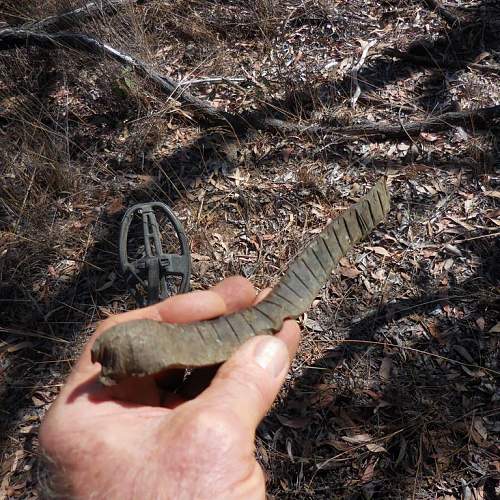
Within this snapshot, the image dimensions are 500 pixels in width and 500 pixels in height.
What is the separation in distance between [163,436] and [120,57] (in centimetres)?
303

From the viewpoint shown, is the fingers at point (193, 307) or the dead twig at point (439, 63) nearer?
the fingers at point (193, 307)

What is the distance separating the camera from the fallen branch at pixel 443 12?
3711 mm

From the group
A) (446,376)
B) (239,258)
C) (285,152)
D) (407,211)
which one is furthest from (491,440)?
(285,152)

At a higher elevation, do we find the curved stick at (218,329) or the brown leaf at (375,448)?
the curved stick at (218,329)

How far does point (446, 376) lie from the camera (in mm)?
2383

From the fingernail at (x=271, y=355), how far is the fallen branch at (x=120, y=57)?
2120 mm

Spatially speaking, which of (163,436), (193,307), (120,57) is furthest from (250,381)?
(120,57)

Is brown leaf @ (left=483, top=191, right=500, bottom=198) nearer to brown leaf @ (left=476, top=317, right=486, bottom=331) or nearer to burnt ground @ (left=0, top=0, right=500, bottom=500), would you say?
burnt ground @ (left=0, top=0, right=500, bottom=500)

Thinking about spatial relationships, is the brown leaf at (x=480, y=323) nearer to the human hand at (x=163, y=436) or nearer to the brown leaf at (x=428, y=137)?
the brown leaf at (x=428, y=137)

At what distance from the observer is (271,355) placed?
5.21 ft

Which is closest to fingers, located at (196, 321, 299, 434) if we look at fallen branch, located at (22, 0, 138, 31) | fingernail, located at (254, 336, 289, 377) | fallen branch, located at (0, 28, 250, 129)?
fingernail, located at (254, 336, 289, 377)

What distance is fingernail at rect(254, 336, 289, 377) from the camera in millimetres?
1567

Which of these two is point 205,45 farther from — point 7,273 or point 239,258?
point 7,273

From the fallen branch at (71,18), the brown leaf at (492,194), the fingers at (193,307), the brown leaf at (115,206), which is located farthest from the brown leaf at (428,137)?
the fallen branch at (71,18)
